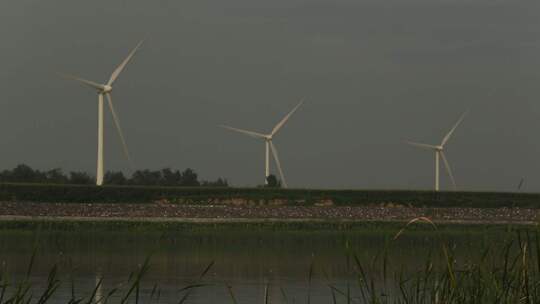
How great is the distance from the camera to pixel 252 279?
26234 millimetres

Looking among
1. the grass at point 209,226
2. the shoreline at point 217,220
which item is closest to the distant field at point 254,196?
the shoreline at point 217,220

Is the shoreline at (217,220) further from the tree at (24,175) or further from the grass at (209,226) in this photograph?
the tree at (24,175)

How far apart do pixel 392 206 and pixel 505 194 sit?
26.4ft

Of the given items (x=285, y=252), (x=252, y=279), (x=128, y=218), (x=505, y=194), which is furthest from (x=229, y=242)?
(x=505, y=194)

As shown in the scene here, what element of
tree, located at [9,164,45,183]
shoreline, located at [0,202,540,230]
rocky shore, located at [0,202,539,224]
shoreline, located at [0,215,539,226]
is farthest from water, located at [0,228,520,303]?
tree, located at [9,164,45,183]

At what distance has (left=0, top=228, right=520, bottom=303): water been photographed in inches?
887

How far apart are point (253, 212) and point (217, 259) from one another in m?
26.4

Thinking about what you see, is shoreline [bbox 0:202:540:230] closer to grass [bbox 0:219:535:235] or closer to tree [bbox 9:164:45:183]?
grass [bbox 0:219:535:235]

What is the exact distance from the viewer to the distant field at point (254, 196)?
60500 millimetres

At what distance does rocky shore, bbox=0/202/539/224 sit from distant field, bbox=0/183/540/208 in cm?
183

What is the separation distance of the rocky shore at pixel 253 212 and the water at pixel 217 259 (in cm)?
639

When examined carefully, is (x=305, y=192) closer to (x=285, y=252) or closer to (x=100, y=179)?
(x=100, y=179)

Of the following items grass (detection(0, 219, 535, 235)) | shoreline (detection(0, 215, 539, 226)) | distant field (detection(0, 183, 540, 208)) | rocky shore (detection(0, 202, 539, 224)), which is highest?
distant field (detection(0, 183, 540, 208))

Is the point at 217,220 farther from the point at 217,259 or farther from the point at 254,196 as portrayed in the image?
the point at 217,259
